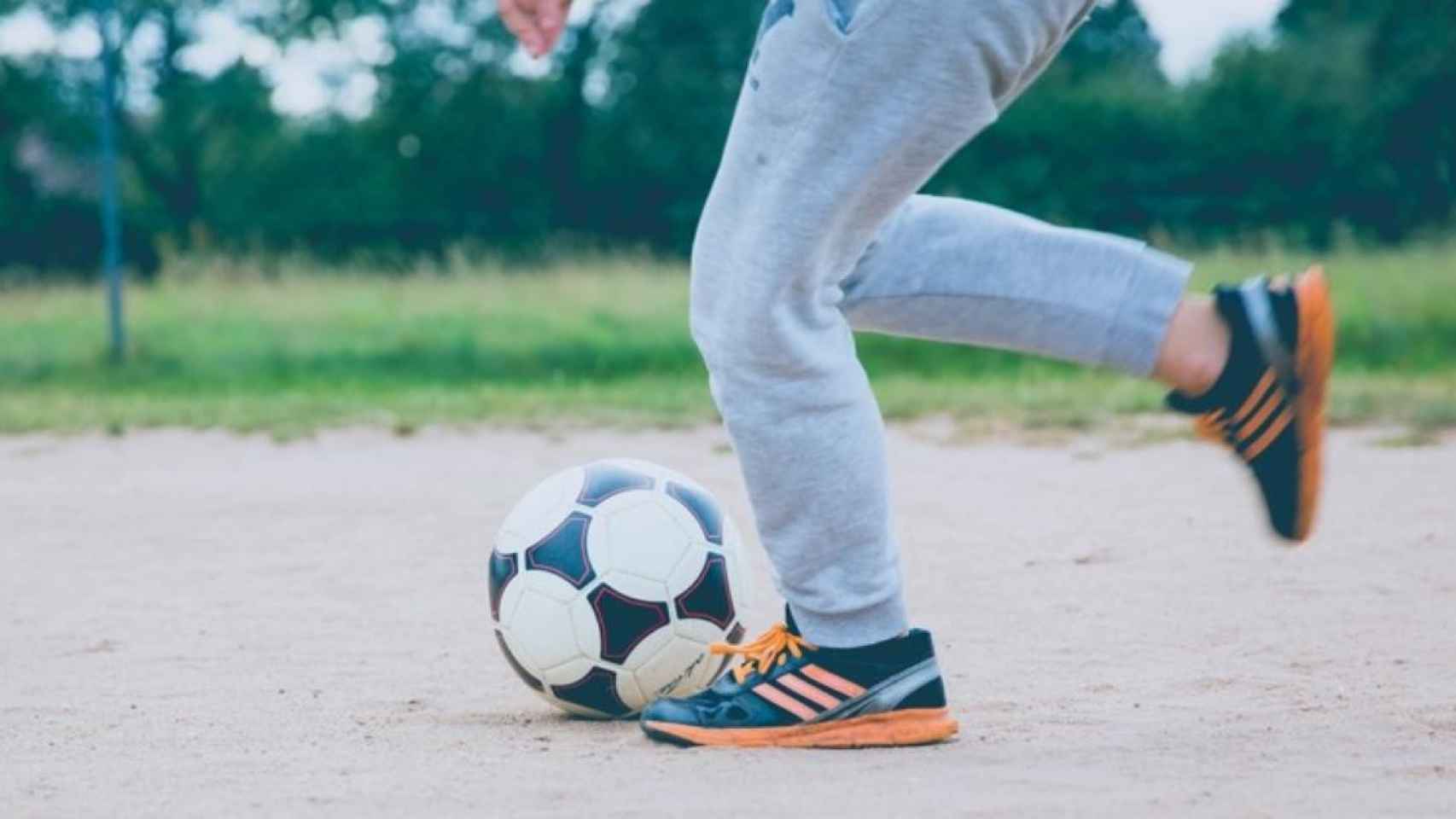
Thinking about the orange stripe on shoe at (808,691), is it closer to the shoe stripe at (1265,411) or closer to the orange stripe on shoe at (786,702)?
the orange stripe on shoe at (786,702)

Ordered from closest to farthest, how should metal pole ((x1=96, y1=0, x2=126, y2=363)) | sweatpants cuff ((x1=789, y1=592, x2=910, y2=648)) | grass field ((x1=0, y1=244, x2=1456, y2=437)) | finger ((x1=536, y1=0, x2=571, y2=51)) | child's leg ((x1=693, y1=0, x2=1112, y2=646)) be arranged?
child's leg ((x1=693, y1=0, x2=1112, y2=646)), finger ((x1=536, y1=0, x2=571, y2=51)), sweatpants cuff ((x1=789, y1=592, x2=910, y2=648)), grass field ((x1=0, y1=244, x2=1456, y2=437)), metal pole ((x1=96, y1=0, x2=126, y2=363))

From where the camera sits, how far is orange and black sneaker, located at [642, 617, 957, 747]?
2.96 metres

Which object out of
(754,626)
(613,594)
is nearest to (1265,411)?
(613,594)

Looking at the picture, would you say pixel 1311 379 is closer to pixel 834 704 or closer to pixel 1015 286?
pixel 1015 286

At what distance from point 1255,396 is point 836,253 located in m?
0.58

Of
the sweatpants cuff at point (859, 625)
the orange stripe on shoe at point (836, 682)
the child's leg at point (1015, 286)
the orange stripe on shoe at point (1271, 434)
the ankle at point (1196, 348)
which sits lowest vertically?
the orange stripe on shoe at point (836, 682)

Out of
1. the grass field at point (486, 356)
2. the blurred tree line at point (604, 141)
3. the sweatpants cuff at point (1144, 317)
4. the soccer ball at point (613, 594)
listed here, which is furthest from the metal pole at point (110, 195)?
the sweatpants cuff at point (1144, 317)

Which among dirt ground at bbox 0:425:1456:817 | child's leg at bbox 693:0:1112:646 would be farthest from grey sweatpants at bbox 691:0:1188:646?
dirt ground at bbox 0:425:1456:817

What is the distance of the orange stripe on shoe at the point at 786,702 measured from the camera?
2.98m

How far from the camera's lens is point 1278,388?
2.59 meters

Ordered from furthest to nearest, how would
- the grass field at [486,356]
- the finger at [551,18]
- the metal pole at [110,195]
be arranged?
1. the metal pole at [110,195]
2. the grass field at [486,356]
3. the finger at [551,18]

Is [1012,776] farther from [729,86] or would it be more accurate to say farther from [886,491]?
[729,86]

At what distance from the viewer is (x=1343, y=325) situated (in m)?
13.6

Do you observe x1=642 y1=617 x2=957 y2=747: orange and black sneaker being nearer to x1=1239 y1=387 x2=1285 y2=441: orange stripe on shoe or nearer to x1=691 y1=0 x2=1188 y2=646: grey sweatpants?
x1=691 y1=0 x2=1188 y2=646: grey sweatpants
